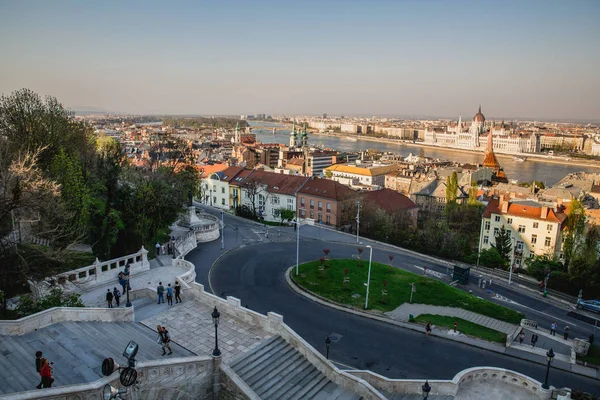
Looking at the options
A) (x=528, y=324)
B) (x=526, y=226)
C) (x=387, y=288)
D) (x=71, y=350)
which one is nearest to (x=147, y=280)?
(x=71, y=350)

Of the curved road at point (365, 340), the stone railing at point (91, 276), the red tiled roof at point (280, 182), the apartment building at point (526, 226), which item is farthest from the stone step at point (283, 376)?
the red tiled roof at point (280, 182)

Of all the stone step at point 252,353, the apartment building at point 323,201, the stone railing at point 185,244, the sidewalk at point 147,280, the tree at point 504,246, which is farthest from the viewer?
the apartment building at point 323,201

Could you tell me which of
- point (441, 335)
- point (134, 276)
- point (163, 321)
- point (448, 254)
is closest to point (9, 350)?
point (163, 321)

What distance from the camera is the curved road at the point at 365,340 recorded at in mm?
21781

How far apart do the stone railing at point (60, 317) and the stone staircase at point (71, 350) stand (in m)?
0.26

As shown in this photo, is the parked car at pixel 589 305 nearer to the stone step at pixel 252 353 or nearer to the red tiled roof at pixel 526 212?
the red tiled roof at pixel 526 212

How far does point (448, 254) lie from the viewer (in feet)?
145

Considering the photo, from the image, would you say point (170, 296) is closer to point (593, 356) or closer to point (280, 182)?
point (593, 356)

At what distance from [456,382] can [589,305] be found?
66.2 ft

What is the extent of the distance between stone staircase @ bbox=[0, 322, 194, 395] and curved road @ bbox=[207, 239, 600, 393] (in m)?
9.02

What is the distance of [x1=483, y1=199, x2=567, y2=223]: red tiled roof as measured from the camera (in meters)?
50.0

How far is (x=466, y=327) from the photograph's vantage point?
26312mm

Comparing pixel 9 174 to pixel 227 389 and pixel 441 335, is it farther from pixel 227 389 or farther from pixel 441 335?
pixel 441 335

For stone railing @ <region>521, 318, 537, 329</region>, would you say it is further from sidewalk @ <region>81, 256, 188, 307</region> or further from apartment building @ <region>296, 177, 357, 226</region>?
apartment building @ <region>296, 177, 357, 226</region>
